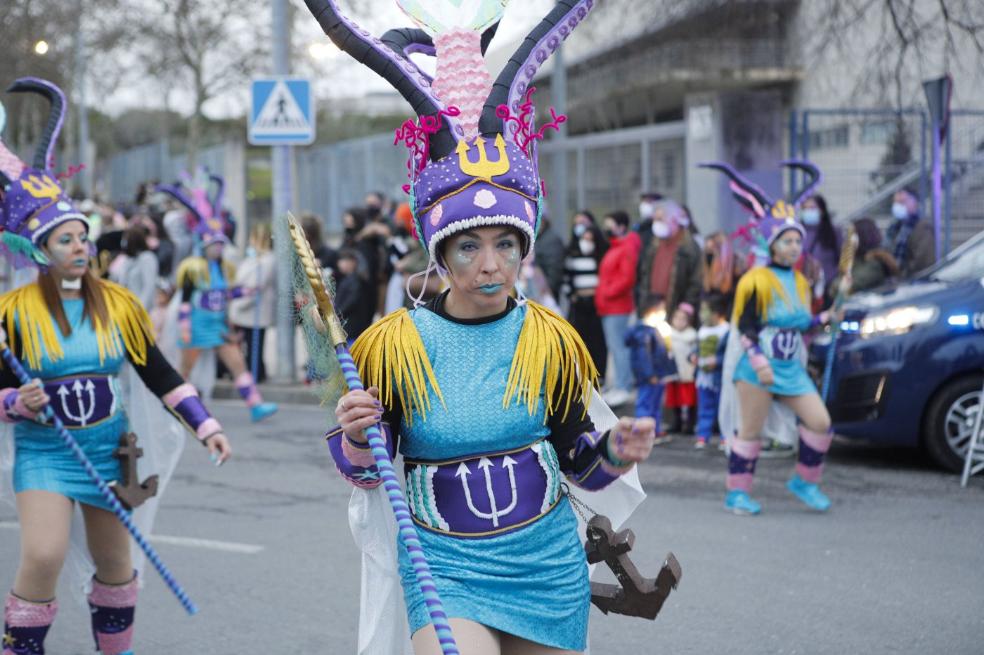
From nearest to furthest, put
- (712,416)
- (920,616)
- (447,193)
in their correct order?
(447,193)
(920,616)
(712,416)

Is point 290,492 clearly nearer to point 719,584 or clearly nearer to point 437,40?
point 719,584

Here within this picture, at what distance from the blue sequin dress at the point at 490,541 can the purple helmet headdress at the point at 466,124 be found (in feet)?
0.92

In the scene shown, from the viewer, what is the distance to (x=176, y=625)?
6.17 meters

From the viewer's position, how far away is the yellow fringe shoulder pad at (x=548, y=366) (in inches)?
137

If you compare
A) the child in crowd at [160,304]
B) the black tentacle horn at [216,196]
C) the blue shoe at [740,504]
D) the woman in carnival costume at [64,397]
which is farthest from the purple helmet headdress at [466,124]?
the child in crowd at [160,304]

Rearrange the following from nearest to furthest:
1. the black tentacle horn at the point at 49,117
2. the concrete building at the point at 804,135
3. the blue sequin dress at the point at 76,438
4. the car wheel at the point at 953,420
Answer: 1. the blue sequin dress at the point at 76,438
2. the black tentacle horn at the point at 49,117
3. the car wheel at the point at 953,420
4. the concrete building at the point at 804,135

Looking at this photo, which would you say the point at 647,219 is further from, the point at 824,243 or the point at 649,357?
the point at 649,357

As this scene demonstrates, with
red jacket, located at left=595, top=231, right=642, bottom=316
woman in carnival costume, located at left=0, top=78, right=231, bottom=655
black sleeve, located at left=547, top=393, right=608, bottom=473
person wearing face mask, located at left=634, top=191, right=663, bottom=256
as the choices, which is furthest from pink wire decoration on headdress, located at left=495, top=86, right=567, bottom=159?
person wearing face mask, located at left=634, top=191, right=663, bottom=256

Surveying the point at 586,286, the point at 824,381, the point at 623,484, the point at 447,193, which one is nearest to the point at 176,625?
the point at 623,484

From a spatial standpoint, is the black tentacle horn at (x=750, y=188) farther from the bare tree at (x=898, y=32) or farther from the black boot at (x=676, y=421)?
the bare tree at (x=898, y=32)

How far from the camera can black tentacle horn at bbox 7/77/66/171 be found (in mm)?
5535

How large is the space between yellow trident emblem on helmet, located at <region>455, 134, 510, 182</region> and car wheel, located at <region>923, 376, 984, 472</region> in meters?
6.53

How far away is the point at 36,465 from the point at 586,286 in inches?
340

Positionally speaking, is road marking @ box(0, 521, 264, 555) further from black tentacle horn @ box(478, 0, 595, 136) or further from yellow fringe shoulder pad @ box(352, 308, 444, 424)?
black tentacle horn @ box(478, 0, 595, 136)
